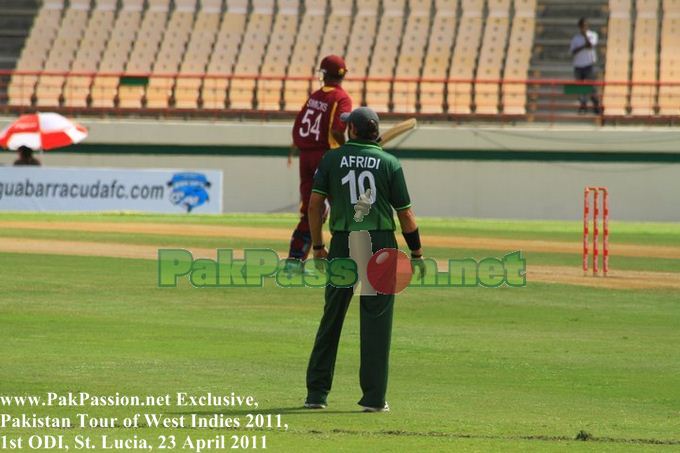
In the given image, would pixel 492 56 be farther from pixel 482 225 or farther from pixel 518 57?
pixel 482 225

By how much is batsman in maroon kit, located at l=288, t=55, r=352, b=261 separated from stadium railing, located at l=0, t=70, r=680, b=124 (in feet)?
70.7

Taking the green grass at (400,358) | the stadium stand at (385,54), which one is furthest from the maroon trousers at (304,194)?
the stadium stand at (385,54)

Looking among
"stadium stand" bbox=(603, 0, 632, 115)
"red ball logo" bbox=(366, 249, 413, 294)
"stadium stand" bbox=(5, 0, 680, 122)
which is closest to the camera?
"red ball logo" bbox=(366, 249, 413, 294)

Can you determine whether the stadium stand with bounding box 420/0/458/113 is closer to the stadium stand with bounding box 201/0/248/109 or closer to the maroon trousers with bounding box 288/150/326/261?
the stadium stand with bounding box 201/0/248/109

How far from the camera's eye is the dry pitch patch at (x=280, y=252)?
20.6 metres

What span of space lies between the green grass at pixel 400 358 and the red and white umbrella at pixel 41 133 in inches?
661

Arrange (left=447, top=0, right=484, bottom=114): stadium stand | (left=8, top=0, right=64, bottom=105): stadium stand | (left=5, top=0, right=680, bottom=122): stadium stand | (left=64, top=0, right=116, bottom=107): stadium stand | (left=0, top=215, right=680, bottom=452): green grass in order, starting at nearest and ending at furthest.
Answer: (left=0, top=215, right=680, bottom=452): green grass < (left=447, top=0, right=484, bottom=114): stadium stand < (left=5, top=0, right=680, bottom=122): stadium stand < (left=64, top=0, right=116, bottom=107): stadium stand < (left=8, top=0, right=64, bottom=105): stadium stand

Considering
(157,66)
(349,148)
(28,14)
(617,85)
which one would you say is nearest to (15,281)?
(349,148)

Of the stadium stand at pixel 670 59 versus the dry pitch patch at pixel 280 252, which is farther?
the stadium stand at pixel 670 59

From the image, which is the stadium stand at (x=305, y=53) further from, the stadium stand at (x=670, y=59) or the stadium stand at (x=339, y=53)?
the stadium stand at (x=670, y=59)

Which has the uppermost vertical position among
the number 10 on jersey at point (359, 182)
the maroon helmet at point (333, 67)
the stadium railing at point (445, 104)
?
the stadium railing at point (445, 104)

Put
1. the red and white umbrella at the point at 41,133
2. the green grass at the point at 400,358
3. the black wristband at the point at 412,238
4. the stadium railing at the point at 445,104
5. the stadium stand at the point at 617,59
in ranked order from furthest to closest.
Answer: the stadium stand at the point at 617,59 → the stadium railing at the point at 445,104 → the red and white umbrella at the point at 41,133 → the black wristband at the point at 412,238 → the green grass at the point at 400,358

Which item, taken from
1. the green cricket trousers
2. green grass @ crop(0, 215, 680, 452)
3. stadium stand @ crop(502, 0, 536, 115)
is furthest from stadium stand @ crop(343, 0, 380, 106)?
the green cricket trousers

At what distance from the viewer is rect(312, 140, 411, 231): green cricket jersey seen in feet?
31.9
